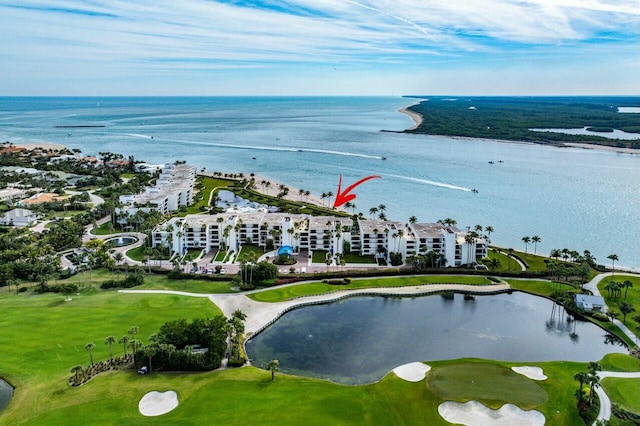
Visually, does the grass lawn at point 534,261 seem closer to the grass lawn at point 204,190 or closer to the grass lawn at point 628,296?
the grass lawn at point 628,296

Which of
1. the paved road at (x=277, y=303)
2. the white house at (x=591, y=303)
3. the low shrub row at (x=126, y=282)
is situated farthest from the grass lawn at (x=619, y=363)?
the low shrub row at (x=126, y=282)

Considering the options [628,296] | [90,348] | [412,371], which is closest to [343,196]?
[628,296]

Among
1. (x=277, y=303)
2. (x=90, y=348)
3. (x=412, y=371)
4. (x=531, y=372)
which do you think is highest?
(x=90, y=348)

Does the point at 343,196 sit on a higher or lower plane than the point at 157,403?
higher

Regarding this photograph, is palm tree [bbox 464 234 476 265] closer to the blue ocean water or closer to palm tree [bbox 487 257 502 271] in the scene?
palm tree [bbox 487 257 502 271]

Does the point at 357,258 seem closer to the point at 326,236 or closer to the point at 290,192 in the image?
the point at 326,236

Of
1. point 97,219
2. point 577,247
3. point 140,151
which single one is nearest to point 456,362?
point 577,247
